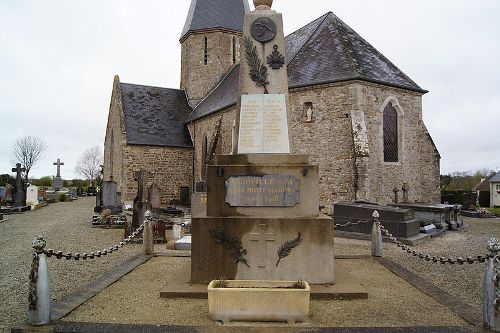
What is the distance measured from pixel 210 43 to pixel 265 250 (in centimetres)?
2434

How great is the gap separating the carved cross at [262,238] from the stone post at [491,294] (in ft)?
8.21

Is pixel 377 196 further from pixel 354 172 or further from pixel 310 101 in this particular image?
pixel 310 101

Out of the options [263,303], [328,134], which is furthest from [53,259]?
[328,134]

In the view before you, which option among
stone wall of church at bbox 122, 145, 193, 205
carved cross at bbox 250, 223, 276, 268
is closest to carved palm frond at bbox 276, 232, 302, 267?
carved cross at bbox 250, 223, 276, 268

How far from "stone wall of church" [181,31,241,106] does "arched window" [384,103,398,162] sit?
1350cm

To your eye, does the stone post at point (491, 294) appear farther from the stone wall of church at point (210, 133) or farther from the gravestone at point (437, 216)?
the stone wall of church at point (210, 133)

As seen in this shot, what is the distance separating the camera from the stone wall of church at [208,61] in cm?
2716

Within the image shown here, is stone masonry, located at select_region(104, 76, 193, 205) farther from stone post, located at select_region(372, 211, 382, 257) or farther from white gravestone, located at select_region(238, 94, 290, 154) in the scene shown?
white gravestone, located at select_region(238, 94, 290, 154)

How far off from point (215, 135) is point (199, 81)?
839 centimetres

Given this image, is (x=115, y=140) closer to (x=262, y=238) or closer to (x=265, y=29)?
(x=265, y=29)

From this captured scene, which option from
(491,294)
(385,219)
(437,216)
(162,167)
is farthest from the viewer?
(162,167)

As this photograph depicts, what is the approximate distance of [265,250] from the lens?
5273 mm

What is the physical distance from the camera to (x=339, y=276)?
5781 millimetres

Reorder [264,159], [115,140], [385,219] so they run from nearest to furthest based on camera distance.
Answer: [264,159]
[385,219]
[115,140]
